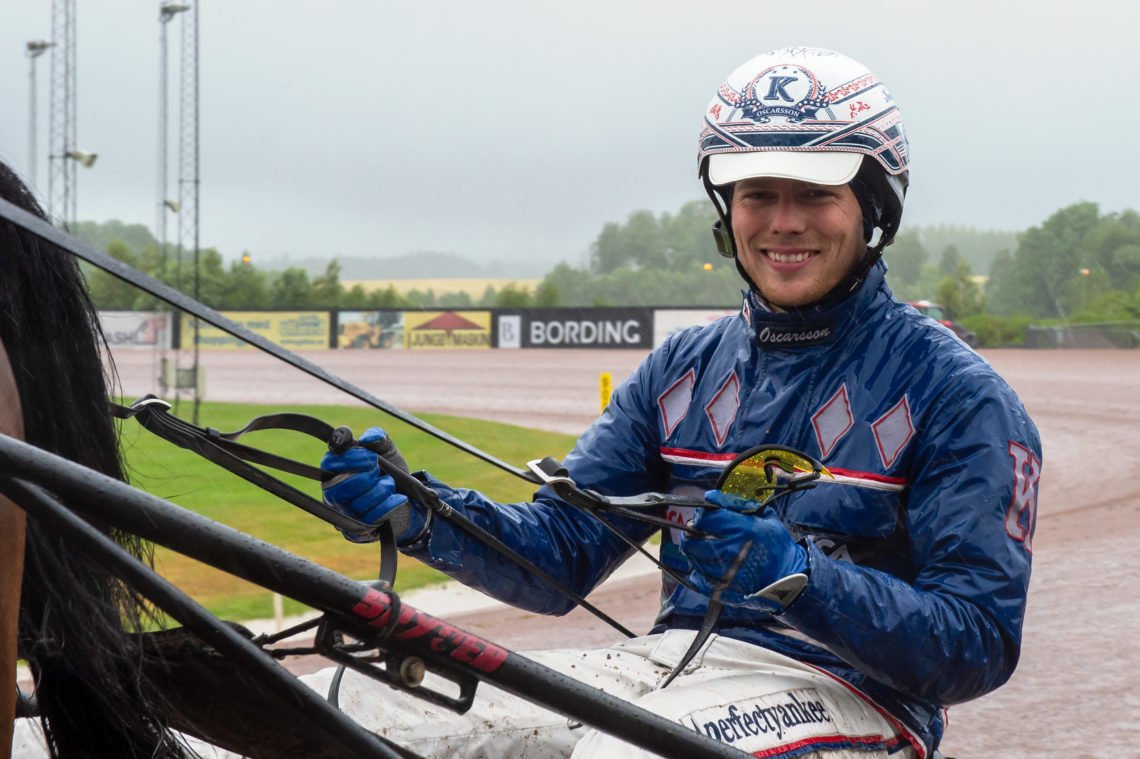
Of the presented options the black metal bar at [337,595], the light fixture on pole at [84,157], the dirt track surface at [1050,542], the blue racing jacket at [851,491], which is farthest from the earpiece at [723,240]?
the light fixture on pole at [84,157]

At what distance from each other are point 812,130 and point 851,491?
57cm

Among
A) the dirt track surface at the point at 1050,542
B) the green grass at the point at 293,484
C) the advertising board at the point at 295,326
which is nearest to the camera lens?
the dirt track surface at the point at 1050,542

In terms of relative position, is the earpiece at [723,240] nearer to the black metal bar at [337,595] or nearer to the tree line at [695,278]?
the black metal bar at [337,595]

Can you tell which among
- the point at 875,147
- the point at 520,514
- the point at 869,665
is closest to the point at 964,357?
the point at 875,147

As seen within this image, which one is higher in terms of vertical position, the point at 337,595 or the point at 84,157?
the point at 84,157

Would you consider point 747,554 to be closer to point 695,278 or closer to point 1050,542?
point 1050,542

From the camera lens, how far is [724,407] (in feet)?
6.87

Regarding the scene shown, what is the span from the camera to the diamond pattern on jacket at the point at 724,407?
2.06 m

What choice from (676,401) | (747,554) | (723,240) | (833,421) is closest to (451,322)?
(723,240)

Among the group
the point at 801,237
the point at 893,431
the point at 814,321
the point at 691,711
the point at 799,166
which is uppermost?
the point at 799,166

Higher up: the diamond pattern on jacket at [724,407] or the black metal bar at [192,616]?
the diamond pattern on jacket at [724,407]

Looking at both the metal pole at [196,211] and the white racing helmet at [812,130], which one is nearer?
the white racing helmet at [812,130]

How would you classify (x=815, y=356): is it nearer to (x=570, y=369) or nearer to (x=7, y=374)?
(x=7, y=374)

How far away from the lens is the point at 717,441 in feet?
6.76
